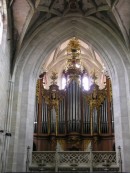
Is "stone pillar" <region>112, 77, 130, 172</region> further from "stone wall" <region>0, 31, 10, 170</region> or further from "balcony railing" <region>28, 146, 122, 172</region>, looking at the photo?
Result: "stone wall" <region>0, 31, 10, 170</region>

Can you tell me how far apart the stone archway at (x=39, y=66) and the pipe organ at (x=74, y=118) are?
2.49 meters

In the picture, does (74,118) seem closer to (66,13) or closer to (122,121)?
(122,121)

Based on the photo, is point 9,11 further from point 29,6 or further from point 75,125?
point 75,125

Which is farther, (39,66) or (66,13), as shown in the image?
(66,13)

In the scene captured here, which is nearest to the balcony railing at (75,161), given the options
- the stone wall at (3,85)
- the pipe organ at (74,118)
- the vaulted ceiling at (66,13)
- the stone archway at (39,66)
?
the stone archway at (39,66)

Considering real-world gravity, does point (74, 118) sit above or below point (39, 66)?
below

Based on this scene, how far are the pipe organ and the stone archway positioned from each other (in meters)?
2.49

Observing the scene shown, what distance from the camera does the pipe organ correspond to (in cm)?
1634

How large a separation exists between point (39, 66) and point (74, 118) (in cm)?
354

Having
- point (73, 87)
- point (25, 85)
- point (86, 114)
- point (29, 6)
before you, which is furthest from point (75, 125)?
point (29, 6)

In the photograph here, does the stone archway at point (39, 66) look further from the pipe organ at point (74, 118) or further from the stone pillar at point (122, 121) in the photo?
the pipe organ at point (74, 118)

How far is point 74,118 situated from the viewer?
54.4 ft

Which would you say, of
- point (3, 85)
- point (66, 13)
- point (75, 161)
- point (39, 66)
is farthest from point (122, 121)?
point (66, 13)

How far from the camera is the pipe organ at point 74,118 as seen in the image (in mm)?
16344
